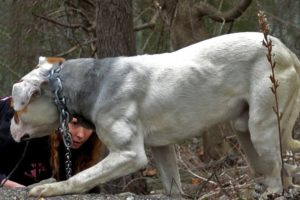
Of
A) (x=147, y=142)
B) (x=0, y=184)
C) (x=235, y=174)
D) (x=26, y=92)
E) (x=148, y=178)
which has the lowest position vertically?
(x=148, y=178)

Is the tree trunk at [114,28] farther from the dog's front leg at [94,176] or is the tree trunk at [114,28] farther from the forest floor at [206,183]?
the dog's front leg at [94,176]

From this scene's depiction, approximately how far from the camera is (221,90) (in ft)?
17.6

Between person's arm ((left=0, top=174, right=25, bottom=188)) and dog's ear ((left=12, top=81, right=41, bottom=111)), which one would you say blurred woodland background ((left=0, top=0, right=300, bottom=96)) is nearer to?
person's arm ((left=0, top=174, right=25, bottom=188))

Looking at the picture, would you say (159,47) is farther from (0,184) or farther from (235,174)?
(0,184)

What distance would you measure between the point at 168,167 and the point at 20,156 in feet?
4.61

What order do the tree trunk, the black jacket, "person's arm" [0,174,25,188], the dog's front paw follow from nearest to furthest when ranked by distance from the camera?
the dog's front paw, "person's arm" [0,174,25,188], the black jacket, the tree trunk

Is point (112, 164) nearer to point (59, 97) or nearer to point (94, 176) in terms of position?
point (94, 176)

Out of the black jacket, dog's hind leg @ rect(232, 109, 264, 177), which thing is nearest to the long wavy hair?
the black jacket

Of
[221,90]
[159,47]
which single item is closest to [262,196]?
[221,90]

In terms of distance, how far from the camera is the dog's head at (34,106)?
5.22m

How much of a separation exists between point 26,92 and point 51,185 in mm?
631

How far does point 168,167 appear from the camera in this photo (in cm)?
570

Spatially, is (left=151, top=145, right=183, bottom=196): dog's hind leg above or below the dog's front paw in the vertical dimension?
below

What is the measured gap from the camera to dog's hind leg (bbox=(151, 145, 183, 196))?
5691 millimetres
